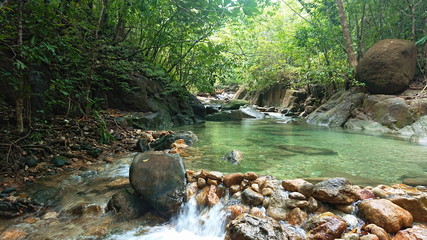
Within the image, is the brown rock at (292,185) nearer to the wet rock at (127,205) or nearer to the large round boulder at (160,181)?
the large round boulder at (160,181)

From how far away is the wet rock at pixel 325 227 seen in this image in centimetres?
219

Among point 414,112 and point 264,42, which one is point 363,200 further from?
point 264,42

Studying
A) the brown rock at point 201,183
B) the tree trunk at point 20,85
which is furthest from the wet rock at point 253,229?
the tree trunk at point 20,85

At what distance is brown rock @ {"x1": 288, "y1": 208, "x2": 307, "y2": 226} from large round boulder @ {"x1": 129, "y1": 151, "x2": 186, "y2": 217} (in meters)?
1.32

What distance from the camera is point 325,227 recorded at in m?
2.23

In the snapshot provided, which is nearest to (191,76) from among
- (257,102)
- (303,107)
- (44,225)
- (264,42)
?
(264,42)

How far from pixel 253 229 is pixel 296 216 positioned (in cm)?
70

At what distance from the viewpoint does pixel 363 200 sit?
2547 mm

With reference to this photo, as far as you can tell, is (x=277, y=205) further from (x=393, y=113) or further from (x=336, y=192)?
(x=393, y=113)

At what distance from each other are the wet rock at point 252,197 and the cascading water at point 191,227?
0.97ft

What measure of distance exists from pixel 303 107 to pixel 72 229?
633 inches

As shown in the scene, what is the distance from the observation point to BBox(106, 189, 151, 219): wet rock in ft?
9.38

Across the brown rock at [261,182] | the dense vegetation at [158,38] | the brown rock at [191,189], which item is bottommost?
the brown rock at [191,189]

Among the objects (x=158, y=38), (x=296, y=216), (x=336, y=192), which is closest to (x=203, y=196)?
(x=296, y=216)
